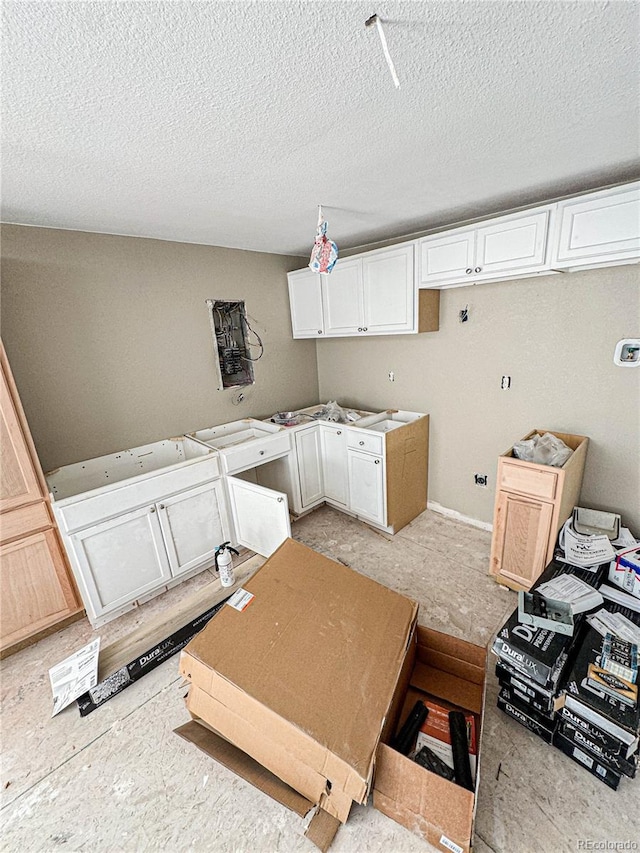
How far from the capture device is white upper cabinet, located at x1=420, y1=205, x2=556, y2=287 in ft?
6.24

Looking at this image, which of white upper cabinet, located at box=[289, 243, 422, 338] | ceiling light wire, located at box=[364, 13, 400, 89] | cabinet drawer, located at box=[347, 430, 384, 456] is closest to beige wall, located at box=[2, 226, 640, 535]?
white upper cabinet, located at box=[289, 243, 422, 338]

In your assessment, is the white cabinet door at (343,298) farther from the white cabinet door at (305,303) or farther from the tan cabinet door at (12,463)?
the tan cabinet door at (12,463)

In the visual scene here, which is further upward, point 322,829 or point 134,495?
point 134,495

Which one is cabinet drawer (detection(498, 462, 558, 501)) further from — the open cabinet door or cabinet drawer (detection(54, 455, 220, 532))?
cabinet drawer (detection(54, 455, 220, 532))

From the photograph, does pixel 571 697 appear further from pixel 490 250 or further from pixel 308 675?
pixel 490 250

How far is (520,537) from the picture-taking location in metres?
2.13

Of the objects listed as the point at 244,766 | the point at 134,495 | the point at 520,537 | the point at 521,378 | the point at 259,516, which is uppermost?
the point at 521,378

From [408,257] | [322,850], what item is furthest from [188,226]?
[322,850]

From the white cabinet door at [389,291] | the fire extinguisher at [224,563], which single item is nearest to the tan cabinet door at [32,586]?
the fire extinguisher at [224,563]

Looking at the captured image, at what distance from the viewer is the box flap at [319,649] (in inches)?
39.4

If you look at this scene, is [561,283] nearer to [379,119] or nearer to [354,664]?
[379,119]

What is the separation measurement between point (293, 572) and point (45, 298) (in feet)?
7.07

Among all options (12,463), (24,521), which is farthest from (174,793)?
(12,463)

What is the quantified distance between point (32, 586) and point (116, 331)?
1.61 metres
